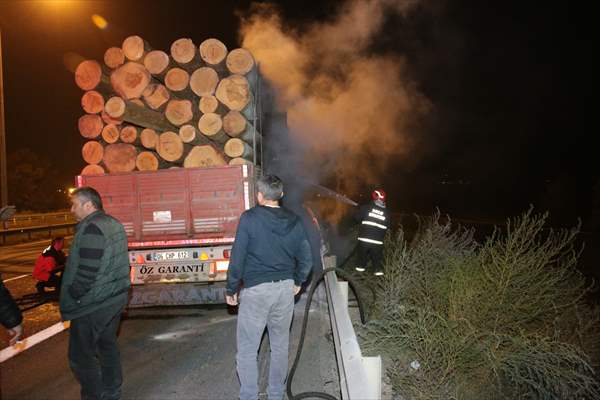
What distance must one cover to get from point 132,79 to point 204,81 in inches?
45.0

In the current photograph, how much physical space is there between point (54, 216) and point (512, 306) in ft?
109

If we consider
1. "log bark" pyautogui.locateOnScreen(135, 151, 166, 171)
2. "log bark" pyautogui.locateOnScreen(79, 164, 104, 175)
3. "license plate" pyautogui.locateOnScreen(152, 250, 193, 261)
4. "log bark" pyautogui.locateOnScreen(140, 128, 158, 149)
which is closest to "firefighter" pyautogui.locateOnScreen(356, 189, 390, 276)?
"license plate" pyautogui.locateOnScreen(152, 250, 193, 261)

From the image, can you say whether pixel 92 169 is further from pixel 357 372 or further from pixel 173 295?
pixel 357 372

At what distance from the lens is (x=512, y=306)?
167 inches

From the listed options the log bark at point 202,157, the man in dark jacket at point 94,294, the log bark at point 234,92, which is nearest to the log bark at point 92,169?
the log bark at point 202,157

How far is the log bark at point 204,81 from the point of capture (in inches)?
266

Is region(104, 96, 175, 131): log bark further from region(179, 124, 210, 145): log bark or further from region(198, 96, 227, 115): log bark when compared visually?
region(198, 96, 227, 115): log bark

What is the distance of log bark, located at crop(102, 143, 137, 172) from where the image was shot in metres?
6.67

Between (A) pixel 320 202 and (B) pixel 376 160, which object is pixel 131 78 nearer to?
(A) pixel 320 202

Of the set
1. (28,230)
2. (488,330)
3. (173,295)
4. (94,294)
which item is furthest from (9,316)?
(28,230)

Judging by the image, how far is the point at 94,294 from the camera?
124 inches

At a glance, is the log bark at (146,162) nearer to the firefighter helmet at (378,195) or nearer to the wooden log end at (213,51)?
the wooden log end at (213,51)

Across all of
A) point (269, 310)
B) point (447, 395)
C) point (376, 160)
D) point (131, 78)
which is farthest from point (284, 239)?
point (376, 160)

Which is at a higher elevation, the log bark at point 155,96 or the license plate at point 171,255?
the log bark at point 155,96
